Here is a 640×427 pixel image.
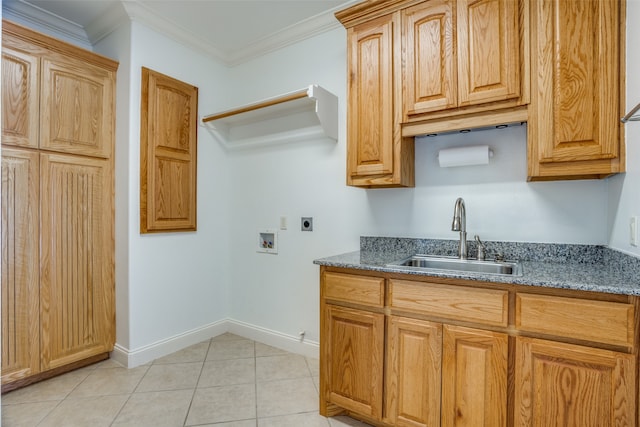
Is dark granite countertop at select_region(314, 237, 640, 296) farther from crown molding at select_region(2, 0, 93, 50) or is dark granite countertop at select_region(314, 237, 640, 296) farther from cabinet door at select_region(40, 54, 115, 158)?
crown molding at select_region(2, 0, 93, 50)

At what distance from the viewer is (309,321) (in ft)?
8.52

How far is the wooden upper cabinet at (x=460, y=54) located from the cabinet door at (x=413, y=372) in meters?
1.13

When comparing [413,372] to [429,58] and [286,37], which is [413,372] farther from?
[286,37]

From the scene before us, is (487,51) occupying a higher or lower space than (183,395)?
higher

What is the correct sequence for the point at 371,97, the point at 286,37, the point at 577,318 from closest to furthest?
the point at 577,318
the point at 371,97
the point at 286,37

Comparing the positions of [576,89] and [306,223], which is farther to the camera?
[306,223]

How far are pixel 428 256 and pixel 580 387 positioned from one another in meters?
0.95

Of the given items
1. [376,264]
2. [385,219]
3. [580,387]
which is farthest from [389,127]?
[580,387]

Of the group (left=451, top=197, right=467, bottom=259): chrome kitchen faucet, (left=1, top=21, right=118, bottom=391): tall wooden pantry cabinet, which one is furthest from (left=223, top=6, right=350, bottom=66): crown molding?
(left=451, top=197, right=467, bottom=259): chrome kitchen faucet

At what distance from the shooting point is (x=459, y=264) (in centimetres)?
189

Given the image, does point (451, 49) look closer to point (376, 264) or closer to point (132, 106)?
point (376, 264)

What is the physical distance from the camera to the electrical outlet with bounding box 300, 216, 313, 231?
2.60m

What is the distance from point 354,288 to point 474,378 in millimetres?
653

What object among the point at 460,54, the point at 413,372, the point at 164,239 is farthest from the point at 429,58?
the point at 164,239
